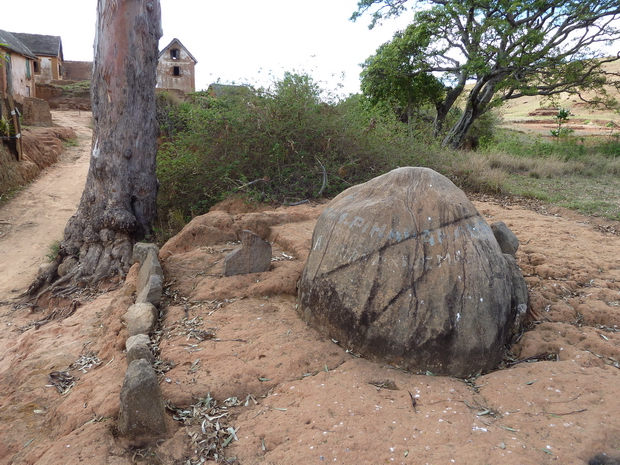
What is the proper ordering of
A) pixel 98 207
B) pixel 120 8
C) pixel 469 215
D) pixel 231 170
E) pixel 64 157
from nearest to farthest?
pixel 469 215
pixel 120 8
pixel 98 207
pixel 231 170
pixel 64 157

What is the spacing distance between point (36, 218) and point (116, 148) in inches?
221

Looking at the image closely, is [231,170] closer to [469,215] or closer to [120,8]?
[120,8]

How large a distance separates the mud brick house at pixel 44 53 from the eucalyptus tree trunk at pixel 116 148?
2452cm

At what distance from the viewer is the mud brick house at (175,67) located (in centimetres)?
2359

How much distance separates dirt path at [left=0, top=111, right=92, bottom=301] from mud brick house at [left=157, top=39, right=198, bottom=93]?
10.4 meters

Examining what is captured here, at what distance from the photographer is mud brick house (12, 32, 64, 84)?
25.5m

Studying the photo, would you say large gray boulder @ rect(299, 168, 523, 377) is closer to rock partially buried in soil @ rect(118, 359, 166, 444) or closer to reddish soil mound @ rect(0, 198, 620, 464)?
reddish soil mound @ rect(0, 198, 620, 464)

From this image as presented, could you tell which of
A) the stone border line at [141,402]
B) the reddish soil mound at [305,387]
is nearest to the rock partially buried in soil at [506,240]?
the reddish soil mound at [305,387]

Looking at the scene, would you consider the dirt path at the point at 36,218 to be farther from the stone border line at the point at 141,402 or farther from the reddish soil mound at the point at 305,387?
the stone border line at the point at 141,402

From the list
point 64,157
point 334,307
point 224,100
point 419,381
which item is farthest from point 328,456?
point 64,157

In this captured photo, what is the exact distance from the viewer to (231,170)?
22.9 feet

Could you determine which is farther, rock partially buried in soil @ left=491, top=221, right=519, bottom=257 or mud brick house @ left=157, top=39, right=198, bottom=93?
mud brick house @ left=157, top=39, right=198, bottom=93

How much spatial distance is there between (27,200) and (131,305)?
9.00m

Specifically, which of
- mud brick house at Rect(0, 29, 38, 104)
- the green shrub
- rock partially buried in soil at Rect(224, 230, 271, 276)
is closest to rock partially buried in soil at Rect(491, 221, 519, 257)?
rock partially buried in soil at Rect(224, 230, 271, 276)
